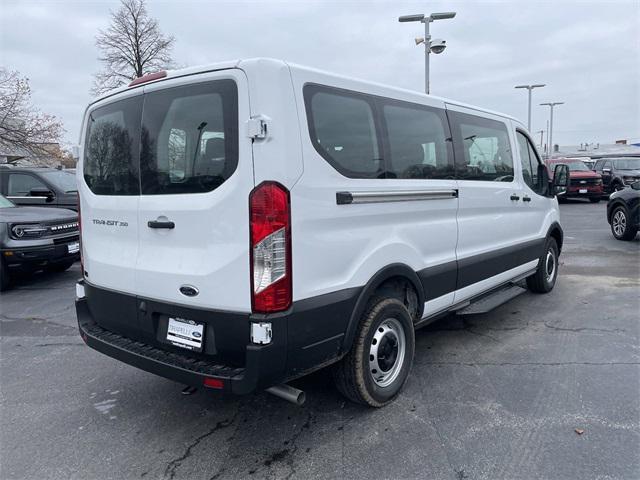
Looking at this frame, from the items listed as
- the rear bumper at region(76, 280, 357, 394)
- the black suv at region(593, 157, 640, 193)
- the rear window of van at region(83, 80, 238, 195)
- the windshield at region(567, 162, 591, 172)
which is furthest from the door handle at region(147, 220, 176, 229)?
the black suv at region(593, 157, 640, 193)

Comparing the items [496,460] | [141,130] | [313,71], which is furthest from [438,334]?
[141,130]

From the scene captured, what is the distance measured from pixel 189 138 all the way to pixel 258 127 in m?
0.54

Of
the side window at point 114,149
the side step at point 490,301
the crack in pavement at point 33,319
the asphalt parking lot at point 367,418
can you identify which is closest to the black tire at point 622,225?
the asphalt parking lot at point 367,418

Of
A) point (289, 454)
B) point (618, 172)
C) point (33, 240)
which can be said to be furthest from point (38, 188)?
point (618, 172)

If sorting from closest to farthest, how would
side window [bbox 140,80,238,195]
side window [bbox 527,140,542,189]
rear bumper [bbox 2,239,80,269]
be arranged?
side window [bbox 140,80,238,195]
side window [bbox 527,140,542,189]
rear bumper [bbox 2,239,80,269]

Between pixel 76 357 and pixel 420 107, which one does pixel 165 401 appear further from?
pixel 420 107

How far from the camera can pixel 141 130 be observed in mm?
3062

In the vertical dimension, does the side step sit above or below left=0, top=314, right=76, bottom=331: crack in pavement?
above

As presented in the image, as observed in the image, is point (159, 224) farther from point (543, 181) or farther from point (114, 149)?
point (543, 181)

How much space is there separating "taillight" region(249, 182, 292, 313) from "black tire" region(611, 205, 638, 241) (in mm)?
9915

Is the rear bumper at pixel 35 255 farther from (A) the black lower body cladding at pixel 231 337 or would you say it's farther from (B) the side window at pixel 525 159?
(B) the side window at pixel 525 159

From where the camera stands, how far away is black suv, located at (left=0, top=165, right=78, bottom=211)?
28.9ft

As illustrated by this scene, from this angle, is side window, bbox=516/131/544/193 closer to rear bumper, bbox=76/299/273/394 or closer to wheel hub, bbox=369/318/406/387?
wheel hub, bbox=369/318/406/387

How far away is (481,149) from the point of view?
14.7 feet
